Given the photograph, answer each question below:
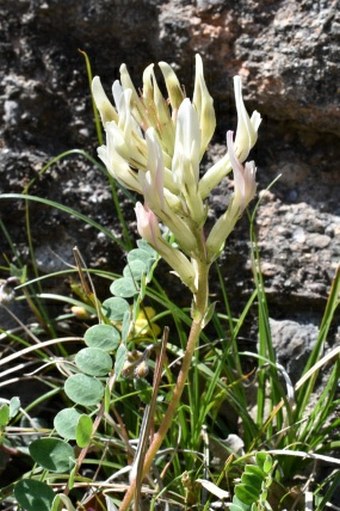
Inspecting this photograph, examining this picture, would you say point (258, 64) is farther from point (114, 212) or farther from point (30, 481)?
point (30, 481)

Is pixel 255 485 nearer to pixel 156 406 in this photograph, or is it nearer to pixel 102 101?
pixel 156 406

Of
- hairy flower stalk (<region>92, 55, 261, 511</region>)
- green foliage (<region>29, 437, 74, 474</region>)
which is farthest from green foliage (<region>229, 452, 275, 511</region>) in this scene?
green foliage (<region>29, 437, 74, 474</region>)

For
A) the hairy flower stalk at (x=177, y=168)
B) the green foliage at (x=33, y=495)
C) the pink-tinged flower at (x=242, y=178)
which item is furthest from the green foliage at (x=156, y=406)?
the pink-tinged flower at (x=242, y=178)

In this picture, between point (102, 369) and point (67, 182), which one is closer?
point (102, 369)

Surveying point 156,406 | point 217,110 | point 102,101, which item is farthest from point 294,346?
point 102,101

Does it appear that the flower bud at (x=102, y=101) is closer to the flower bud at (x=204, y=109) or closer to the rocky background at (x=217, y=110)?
the flower bud at (x=204, y=109)

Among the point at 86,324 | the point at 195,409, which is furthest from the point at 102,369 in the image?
the point at 86,324
